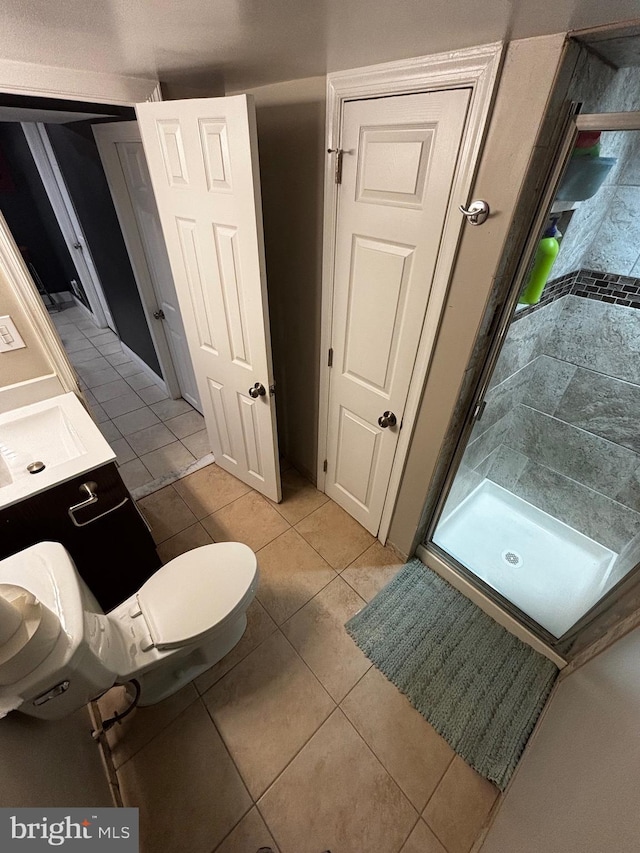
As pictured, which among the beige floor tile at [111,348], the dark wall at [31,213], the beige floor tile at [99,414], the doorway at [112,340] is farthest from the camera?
the dark wall at [31,213]

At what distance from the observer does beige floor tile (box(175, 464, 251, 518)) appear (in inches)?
82.8

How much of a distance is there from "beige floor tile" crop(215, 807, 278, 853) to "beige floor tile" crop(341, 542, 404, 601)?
33.0 inches

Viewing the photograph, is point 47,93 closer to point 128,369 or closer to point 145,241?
point 145,241

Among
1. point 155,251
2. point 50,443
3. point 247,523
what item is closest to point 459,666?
point 247,523

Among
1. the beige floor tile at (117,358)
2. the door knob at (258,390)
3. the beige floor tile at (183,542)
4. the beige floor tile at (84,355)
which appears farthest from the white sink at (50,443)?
the beige floor tile at (84,355)

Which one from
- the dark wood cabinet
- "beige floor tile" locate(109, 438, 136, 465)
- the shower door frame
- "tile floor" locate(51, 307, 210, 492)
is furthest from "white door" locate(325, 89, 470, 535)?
"beige floor tile" locate(109, 438, 136, 465)

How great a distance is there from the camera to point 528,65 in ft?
2.57

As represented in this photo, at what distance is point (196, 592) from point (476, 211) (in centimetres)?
151

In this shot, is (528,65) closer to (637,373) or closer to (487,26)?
(487,26)

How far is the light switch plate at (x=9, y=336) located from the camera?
1.33m

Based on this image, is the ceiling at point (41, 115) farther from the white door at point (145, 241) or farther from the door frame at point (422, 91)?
the door frame at point (422, 91)

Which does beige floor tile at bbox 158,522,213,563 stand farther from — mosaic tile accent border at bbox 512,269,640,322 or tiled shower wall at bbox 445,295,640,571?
mosaic tile accent border at bbox 512,269,640,322

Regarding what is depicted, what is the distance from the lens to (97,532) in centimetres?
135

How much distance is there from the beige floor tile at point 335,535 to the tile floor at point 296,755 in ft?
0.52
